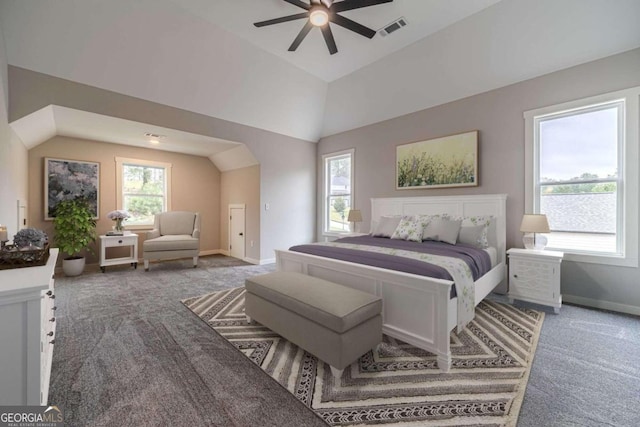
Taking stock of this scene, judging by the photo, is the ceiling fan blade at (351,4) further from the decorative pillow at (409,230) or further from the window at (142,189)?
the window at (142,189)

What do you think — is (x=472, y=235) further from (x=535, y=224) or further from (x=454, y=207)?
(x=454, y=207)

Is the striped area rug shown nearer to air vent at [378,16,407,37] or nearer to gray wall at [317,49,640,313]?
gray wall at [317,49,640,313]

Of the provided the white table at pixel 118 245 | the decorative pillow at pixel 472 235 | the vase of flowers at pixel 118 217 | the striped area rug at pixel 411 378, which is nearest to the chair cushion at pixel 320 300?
the striped area rug at pixel 411 378

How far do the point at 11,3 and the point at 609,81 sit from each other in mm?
6286

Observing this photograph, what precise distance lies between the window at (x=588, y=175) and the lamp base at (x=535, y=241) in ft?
0.85

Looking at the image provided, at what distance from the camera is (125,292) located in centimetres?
357

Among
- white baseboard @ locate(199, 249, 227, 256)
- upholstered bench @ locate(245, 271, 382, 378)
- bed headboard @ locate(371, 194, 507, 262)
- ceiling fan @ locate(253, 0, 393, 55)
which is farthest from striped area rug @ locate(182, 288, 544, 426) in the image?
white baseboard @ locate(199, 249, 227, 256)

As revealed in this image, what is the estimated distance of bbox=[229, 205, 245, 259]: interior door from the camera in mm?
5875

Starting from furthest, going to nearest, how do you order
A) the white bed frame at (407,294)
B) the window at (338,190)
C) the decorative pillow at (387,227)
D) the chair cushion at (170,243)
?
the window at (338,190)
the chair cushion at (170,243)
the decorative pillow at (387,227)
the white bed frame at (407,294)

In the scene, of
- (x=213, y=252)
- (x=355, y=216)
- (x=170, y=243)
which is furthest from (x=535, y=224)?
(x=213, y=252)

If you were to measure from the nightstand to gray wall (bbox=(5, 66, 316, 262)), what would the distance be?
4.07 m

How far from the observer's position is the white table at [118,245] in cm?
461

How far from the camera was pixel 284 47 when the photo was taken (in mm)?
3951

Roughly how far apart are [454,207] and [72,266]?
6271 millimetres
